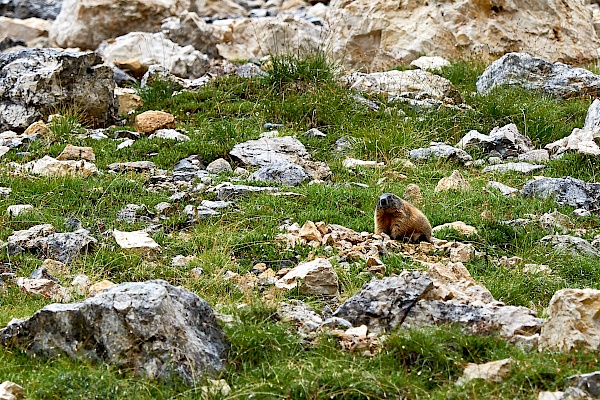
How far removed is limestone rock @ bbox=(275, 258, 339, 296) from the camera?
7754 mm

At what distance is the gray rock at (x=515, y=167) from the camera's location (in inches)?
461

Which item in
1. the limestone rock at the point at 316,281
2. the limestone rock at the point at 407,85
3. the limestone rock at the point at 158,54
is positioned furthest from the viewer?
the limestone rock at the point at 158,54

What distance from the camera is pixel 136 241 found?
8883 mm

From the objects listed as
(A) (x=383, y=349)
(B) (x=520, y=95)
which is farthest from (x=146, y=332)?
(B) (x=520, y=95)

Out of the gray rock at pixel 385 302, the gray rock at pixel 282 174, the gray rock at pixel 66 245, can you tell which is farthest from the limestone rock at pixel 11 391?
the gray rock at pixel 282 174

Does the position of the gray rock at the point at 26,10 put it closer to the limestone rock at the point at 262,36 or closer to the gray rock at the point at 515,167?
the limestone rock at the point at 262,36

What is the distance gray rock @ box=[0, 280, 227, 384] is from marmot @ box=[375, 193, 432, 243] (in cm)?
305

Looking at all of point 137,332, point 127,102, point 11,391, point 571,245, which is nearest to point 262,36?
point 127,102

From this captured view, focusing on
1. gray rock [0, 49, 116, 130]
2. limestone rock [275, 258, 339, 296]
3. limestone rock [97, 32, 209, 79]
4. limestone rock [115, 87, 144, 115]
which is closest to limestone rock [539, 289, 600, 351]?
limestone rock [275, 258, 339, 296]

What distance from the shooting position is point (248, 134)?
13.0m

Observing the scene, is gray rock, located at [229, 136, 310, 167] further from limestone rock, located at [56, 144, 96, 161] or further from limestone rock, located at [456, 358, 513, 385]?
limestone rock, located at [456, 358, 513, 385]

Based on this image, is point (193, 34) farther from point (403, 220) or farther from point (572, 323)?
point (572, 323)

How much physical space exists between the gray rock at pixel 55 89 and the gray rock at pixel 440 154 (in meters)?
4.75

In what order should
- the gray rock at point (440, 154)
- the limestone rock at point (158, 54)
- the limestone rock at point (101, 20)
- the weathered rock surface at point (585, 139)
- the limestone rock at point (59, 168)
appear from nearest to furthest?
the limestone rock at point (59, 168), the weathered rock surface at point (585, 139), the gray rock at point (440, 154), the limestone rock at point (158, 54), the limestone rock at point (101, 20)
